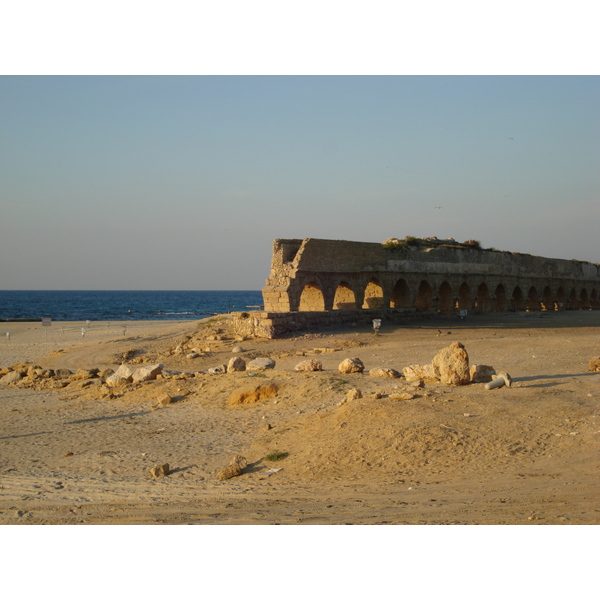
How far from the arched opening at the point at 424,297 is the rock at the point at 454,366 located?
1544 cm

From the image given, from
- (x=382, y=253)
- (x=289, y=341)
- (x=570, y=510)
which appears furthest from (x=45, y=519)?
(x=382, y=253)

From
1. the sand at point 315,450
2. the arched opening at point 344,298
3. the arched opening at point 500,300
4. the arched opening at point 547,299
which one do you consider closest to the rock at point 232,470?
the sand at point 315,450

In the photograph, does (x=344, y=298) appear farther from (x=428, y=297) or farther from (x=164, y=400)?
(x=164, y=400)

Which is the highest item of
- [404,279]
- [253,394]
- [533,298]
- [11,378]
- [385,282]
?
[404,279]

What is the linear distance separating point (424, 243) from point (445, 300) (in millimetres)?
2694

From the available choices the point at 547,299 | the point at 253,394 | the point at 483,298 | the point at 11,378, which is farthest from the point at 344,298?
the point at 547,299

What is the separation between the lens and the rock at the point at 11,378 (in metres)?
14.8

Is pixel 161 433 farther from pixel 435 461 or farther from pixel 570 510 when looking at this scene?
pixel 570 510

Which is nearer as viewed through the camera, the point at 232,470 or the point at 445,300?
the point at 232,470

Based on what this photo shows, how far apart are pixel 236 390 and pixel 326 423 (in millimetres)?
3093

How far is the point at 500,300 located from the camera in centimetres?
3058

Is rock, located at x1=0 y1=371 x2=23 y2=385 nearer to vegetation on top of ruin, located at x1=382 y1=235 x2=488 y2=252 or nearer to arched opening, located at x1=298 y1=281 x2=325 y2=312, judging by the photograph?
arched opening, located at x1=298 y1=281 x2=325 y2=312

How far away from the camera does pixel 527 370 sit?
11.6 m

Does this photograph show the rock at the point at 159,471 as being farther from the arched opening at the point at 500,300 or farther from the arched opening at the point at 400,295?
the arched opening at the point at 500,300
